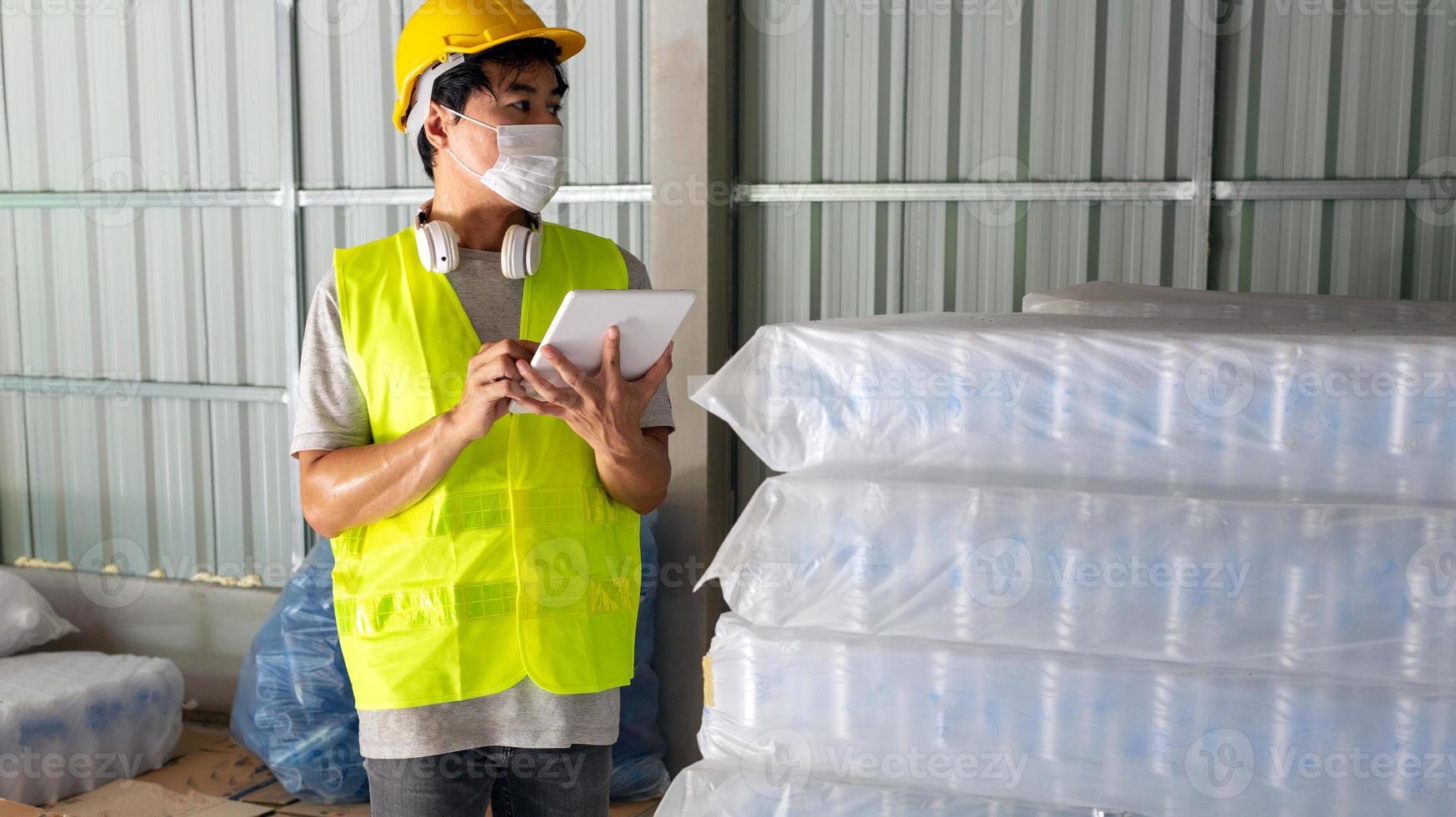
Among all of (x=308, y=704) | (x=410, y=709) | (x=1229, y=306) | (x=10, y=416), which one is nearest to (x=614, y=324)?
(x=410, y=709)

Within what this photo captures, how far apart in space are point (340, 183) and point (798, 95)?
1779mm

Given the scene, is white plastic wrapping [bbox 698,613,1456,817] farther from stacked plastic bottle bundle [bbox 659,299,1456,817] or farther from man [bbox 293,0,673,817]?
man [bbox 293,0,673,817]

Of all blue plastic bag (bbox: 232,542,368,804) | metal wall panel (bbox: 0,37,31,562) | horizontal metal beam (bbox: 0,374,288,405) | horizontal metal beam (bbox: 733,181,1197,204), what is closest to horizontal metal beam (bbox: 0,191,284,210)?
metal wall panel (bbox: 0,37,31,562)

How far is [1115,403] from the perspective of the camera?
1336mm

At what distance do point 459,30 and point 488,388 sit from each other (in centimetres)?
55

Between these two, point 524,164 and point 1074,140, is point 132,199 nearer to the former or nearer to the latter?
point 1074,140

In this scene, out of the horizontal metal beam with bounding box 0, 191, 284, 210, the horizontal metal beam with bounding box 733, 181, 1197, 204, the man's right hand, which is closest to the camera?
the man's right hand

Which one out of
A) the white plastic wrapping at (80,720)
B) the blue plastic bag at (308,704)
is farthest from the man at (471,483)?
the white plastic wrapping at (80,720)

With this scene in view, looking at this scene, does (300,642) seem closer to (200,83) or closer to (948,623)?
(200,83)

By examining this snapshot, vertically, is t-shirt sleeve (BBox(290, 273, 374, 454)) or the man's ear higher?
the man's ear

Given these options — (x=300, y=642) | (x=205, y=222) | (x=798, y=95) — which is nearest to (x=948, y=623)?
(x=798, y=95)

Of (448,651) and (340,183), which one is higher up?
(340,183)

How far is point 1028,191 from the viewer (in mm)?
3773

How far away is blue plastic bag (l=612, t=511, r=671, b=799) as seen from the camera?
398 centimetres
